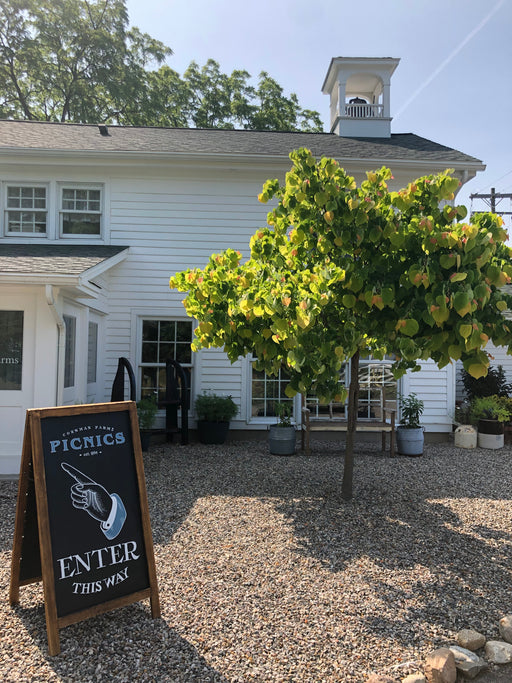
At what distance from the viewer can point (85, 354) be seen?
759 centimetres

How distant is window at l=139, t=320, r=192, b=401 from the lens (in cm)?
925

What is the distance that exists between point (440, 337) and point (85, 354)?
5.55 meters

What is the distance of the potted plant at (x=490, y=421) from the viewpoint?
29.1 ft

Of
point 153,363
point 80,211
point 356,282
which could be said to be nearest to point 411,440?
point 153,363

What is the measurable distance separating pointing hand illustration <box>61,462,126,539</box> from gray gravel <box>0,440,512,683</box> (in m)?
0.58

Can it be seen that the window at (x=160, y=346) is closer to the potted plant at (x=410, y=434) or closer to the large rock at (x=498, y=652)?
the potted plant at (x=410, y=434)

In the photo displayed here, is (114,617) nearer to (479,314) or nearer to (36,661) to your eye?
(36,661)

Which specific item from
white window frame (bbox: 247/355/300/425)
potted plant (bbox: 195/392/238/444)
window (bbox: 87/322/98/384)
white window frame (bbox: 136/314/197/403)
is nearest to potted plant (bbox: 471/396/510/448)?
white window frame (bbox: 247/355/300/425)

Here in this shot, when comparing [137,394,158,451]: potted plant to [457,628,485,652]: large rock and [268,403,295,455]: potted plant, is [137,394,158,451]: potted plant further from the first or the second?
[457,628,485,652]: large rock

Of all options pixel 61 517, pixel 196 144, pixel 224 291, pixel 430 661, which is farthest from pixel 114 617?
pixel 196 144

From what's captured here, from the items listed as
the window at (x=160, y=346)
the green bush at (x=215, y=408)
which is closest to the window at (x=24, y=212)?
the window at (x=160, y=346)

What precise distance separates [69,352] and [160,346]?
8.00 feet

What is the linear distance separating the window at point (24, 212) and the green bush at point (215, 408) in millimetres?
4282

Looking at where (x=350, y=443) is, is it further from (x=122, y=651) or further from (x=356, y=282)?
(x=122, y=651)
